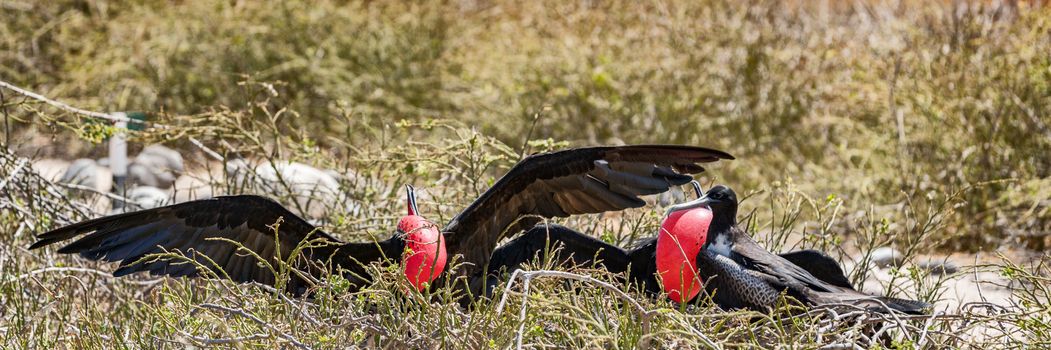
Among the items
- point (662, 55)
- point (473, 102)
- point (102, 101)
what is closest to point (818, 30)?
point (662, 55)

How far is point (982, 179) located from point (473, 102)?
105 inches

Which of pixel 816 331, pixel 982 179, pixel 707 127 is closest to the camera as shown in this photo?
pixel 816 331

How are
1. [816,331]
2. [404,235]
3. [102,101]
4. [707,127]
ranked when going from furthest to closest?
1. [102,101]
2. [707,127]
3. [404,235]
4. [816,331]

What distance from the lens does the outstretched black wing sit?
266 centimetres

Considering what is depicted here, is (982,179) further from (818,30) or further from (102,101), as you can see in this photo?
(102,101)

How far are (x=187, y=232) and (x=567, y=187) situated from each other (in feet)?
2.75

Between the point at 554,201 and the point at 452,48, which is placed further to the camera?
the point at 452,48

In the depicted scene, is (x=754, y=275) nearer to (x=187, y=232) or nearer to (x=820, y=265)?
(x=820, y=265)

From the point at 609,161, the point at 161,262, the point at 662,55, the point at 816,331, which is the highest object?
the point at 662,55

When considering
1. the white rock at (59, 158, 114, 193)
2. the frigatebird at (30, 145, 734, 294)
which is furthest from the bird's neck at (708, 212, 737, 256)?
the white rock at (59, 158, 114, 193)

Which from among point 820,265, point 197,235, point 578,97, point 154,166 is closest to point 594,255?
point 820,265

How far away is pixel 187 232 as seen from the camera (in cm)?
274

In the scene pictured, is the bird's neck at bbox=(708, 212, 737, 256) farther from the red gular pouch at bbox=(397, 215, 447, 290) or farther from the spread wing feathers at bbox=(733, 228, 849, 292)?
the red gular pouch at bbox=(397, 215, 447, 290)

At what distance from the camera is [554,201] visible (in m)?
2.76
